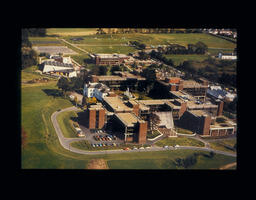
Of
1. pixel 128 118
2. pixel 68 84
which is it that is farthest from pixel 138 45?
pixel 68 84

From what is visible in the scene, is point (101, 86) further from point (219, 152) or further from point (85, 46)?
point (219, 152)

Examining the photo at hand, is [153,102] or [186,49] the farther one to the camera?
[186,49]

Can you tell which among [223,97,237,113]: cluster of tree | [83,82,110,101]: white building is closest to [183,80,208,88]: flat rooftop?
[223,97,237,113]: cluster of tree

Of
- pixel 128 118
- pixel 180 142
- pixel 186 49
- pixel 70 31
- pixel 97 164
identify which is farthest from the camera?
pixel 186 49

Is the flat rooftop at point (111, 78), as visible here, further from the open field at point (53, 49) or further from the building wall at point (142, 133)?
the building wall at point (142, 133)

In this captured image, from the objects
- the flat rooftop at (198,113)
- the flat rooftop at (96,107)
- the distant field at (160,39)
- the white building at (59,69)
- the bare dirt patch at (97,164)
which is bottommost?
the bare dirt patch at (97,164)

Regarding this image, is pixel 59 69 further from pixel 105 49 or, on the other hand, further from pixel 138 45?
pixel 138 45

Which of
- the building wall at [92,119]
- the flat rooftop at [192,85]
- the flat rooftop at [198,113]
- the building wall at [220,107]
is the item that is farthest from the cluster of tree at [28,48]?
the building wall at [220,107]
